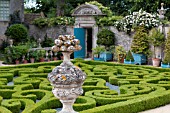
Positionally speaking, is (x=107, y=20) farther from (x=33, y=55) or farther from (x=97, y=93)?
(x=97, y=93)

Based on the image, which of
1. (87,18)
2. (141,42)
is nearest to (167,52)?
(141,42)

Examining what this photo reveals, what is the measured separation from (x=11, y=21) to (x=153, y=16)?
9.41 metres

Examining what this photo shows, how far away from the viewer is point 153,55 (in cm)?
1903

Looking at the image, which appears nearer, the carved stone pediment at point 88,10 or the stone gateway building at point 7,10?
the carved stone pediment at point 88,10

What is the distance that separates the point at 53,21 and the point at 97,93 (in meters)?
13.8

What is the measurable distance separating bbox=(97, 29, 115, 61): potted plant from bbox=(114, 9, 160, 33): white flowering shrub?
23.3 inches

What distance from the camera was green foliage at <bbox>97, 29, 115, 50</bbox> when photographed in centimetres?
2038

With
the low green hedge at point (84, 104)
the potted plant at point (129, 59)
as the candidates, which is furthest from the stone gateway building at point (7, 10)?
the low green hedge at point (84, 104)

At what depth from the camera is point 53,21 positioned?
23.1 m

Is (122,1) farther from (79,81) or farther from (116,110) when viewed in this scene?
(79,81)

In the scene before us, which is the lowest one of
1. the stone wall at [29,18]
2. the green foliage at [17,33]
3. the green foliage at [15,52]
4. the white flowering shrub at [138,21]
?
the green foliage at [15,52]

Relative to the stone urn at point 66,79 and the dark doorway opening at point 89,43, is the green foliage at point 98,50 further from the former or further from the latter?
the stone urn at point 66,79

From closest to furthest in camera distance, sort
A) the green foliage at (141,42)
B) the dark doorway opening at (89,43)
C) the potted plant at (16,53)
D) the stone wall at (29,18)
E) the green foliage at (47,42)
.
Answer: the potted plant at (16,53) → the green foliage at (141,42) → the green foliage at (47,42) → the dark doorway opening at (89,43) → the stone wall at (29,18)

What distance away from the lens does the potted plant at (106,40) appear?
20.3 metres
